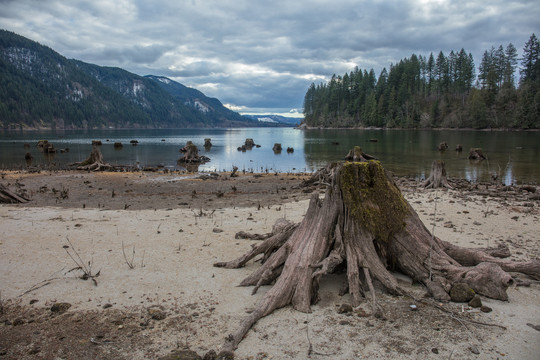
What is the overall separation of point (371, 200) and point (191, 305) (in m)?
3.30

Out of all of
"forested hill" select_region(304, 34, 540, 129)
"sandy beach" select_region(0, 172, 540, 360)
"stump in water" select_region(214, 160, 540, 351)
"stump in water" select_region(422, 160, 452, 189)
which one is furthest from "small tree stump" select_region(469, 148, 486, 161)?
"forested hill" select_region(304, 34, 540, 129)

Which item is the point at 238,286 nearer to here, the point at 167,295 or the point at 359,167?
the point at 167,295

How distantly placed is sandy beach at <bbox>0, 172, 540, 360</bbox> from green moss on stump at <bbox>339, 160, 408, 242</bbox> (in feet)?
3.11

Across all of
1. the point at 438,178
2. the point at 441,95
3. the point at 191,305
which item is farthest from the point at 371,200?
the point at 441,95

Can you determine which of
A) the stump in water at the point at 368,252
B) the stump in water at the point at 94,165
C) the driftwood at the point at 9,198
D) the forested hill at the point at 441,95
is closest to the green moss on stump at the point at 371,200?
the stump in water at the point at 368,252

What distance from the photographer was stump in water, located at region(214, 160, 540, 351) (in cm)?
505

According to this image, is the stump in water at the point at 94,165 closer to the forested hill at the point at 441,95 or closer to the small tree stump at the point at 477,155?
the small tree stump at the point at 477,155

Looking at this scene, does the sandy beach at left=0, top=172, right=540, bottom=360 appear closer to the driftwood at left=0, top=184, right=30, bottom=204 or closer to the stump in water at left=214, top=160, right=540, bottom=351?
the stump in water at left=214, top=160, right=540, bottom=351

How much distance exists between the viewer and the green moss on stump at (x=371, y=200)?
563 cm

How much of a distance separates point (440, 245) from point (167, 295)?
4.76 m

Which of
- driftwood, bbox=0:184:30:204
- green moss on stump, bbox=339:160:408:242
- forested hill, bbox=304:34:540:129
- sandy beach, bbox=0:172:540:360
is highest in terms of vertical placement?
forested hill, bbox=304:34:540:129

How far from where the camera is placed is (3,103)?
167 meters

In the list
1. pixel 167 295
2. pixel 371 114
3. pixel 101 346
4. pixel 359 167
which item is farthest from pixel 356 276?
pixel 371 114

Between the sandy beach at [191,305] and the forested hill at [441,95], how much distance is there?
103m
